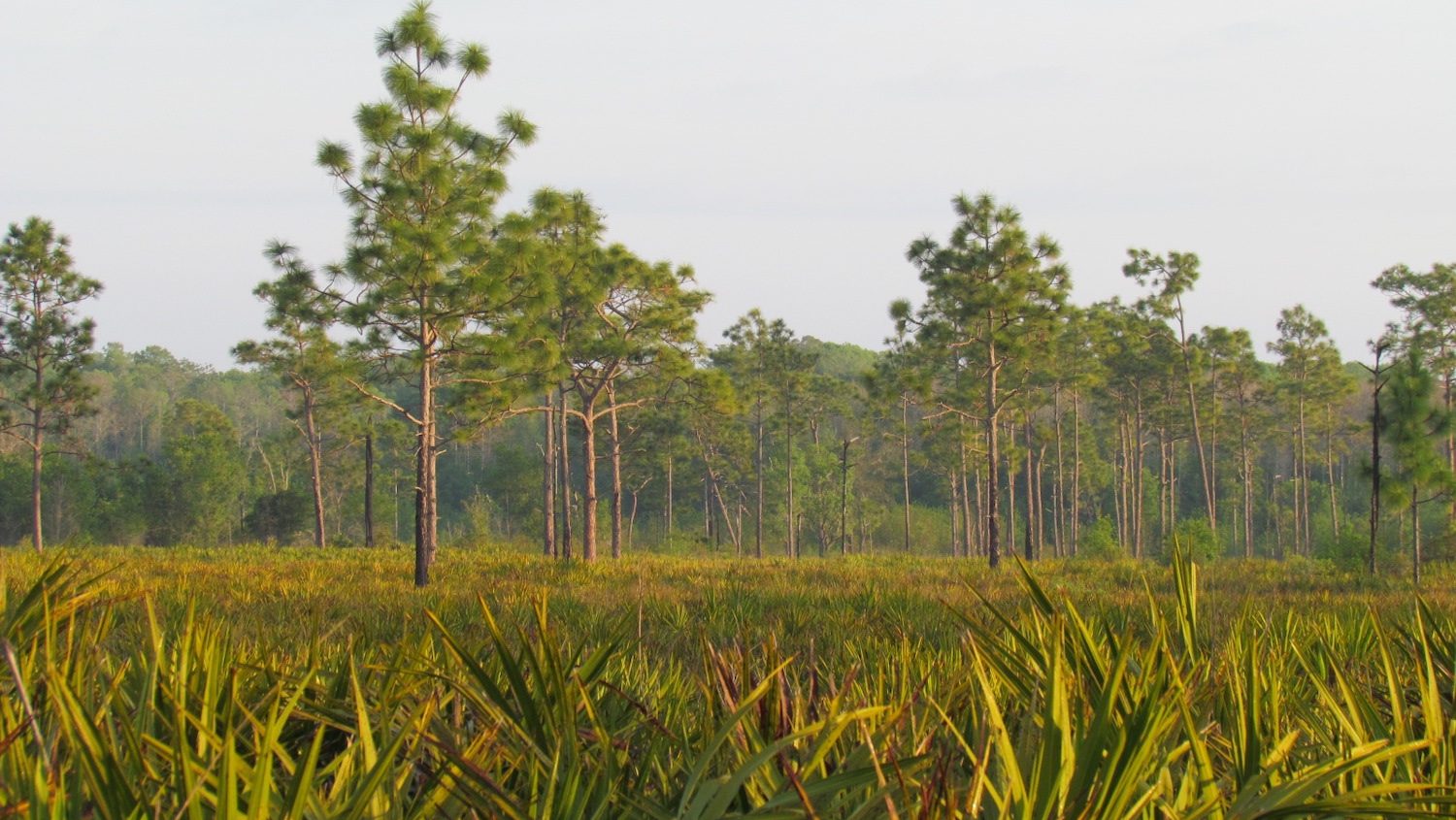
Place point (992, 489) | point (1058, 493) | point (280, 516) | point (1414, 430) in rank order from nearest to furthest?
point (1414, 430), point (992, 489), point (280, 516), point (1058, 493)

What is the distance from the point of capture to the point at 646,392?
38.7 m

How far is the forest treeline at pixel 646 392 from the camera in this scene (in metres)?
18.2

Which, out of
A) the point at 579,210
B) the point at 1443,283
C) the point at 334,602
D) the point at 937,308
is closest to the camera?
the point at 334,602

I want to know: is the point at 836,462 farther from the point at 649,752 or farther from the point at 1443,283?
the point at 649,752

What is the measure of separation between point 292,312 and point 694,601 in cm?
1089

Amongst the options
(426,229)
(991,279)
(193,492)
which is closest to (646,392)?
(991,279)

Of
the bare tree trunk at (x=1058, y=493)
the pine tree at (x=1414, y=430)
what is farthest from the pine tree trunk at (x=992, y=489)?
the bare tree trunk at (x=1058, y=493)

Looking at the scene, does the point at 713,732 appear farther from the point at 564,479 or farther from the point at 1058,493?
the point at 1058,493

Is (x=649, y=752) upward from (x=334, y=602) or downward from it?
upward

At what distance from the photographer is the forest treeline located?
18.2 m

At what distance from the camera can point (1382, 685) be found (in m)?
4.17

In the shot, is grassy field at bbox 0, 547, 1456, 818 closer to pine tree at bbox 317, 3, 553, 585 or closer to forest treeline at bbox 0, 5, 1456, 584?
forest treeline at bbox 0, 5, 1456, 584

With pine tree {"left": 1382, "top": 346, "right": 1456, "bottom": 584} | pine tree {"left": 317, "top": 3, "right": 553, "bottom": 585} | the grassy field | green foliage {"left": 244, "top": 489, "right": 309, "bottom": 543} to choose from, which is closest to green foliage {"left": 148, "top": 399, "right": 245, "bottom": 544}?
green foliage {"left": 244, "top": 489, "right": 309, "bottom": 543}

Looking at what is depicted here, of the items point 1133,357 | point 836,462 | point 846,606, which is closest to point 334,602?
point 846,606
